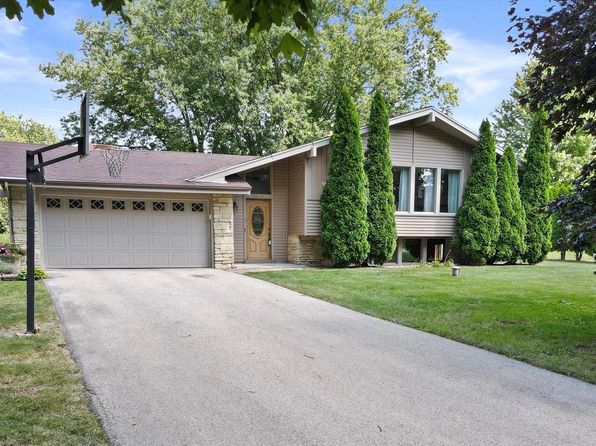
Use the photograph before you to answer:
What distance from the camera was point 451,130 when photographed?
14719mm

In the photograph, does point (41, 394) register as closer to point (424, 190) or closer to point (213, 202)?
point (213, 202)

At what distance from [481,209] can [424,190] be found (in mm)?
1924

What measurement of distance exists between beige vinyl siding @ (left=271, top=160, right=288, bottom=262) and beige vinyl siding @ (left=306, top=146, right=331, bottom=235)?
1159 millimetres

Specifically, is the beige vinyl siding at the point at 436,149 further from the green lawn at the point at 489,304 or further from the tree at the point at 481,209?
the green lawn at the point at 489,304

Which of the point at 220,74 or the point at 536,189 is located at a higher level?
the point at 220,74

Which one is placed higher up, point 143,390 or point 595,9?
point 595,9

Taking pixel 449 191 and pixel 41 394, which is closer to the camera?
pixel 41 394

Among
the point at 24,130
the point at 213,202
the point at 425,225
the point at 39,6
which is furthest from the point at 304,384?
the point at 24,130

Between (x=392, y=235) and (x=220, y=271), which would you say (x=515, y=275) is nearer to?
(x=392, y=235)

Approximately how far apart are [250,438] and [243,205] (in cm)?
1138

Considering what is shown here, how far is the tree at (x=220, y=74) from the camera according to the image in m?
21.4

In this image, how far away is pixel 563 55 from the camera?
525cm

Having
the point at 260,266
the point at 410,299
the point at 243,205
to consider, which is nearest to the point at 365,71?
the point at 243,205

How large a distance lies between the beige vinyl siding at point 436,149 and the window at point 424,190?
30cm
